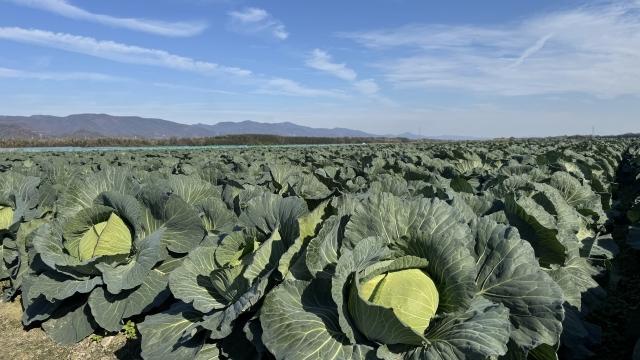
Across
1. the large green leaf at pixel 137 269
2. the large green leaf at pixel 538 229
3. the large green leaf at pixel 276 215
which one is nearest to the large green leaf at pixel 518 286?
the large green leaf at pixel 538 229

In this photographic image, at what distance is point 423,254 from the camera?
2504 mm

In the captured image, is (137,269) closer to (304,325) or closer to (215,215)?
(215,215)

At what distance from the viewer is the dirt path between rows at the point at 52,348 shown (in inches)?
159

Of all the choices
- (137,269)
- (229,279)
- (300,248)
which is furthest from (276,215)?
(137,269)

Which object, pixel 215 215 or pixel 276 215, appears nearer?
pixel 276 215

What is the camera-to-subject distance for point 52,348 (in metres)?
4.27

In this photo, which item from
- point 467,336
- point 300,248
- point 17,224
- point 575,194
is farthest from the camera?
point 17,224

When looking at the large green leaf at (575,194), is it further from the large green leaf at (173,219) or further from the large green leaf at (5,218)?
the large green leaf at (5,218)

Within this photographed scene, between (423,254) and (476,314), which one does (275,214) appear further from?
(476,314)

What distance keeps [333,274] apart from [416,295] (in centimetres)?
46

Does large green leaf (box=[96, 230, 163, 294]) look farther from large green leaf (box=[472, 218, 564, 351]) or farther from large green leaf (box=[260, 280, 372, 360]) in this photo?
large green leaf (box=[472, 218, 564, 351])

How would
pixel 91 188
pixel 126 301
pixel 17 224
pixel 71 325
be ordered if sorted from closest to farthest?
pixel 126 301 → pixel 71 325 → pixel 91 188 → pixel 17 224

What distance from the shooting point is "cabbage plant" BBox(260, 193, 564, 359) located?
221 cm

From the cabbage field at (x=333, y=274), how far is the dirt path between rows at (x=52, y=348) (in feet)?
0.33
